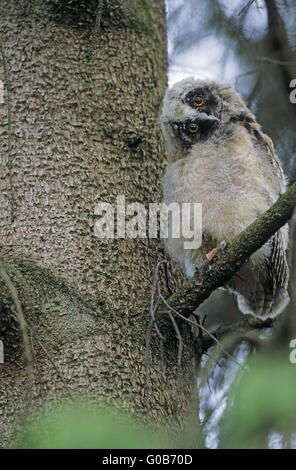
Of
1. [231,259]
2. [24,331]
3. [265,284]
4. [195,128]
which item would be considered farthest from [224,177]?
[24,331]

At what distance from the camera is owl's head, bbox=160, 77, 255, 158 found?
3027mm

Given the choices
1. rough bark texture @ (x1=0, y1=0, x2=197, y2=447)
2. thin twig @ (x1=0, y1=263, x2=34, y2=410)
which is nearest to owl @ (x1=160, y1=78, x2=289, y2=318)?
rough bark texture @ (x1=0, y1=0, x2=197, y2=447)

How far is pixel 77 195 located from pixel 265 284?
127 centimetres

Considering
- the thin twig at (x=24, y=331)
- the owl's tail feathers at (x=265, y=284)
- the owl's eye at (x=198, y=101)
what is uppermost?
the owl's eye at (x=198, y=101)

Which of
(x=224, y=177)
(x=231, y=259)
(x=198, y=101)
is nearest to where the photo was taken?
(x=231, y=259)

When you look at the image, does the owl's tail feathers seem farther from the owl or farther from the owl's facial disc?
the owl's facial disc

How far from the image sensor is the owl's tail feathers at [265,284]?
2.95 metres

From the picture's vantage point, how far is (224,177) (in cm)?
286

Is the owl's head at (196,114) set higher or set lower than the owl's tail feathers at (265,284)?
higher

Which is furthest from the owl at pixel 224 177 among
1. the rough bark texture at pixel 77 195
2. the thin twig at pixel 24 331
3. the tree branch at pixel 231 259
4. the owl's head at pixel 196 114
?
the thin twig at pixel 24 331

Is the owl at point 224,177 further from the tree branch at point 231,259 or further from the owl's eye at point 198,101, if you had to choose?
the tree branch at point 231,259

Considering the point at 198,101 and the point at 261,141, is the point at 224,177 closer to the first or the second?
the point at 261,141

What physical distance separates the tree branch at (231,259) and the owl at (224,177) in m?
0.48
